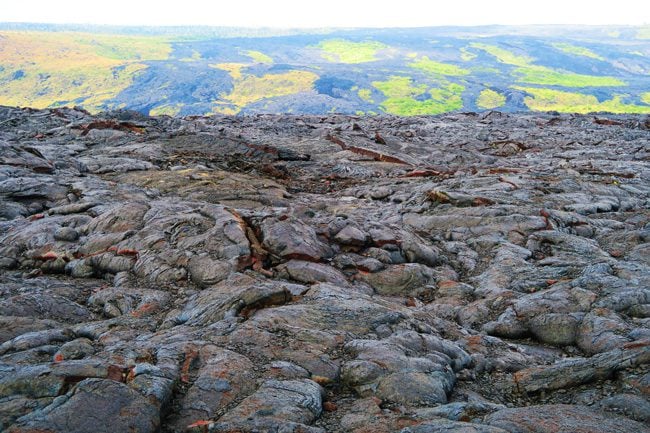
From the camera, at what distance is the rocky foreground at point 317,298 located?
6852 mm

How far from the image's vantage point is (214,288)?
38.7 ft

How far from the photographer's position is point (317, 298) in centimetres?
1130

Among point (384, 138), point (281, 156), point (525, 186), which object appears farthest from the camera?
point (384, 138)

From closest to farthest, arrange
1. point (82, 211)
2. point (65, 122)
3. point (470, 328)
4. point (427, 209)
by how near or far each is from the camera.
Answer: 1. point (470, 328)
2. point (82, 211)
3. point (427, 209)
4. point (65, 122)

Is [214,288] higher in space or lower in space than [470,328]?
higher

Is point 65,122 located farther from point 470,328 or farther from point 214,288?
point 470,328

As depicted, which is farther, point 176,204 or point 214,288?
point 176,204

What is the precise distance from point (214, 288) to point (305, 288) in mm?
2243

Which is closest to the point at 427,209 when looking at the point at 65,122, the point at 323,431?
the point at 323,431

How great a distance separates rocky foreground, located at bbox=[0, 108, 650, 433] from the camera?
685 cm

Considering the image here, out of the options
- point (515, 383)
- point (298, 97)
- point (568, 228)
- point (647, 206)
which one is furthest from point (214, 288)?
point (298, 97)

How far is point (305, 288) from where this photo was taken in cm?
1190

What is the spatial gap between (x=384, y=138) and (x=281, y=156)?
10452mm

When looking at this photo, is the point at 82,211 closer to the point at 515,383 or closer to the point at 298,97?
the point at 515,383
